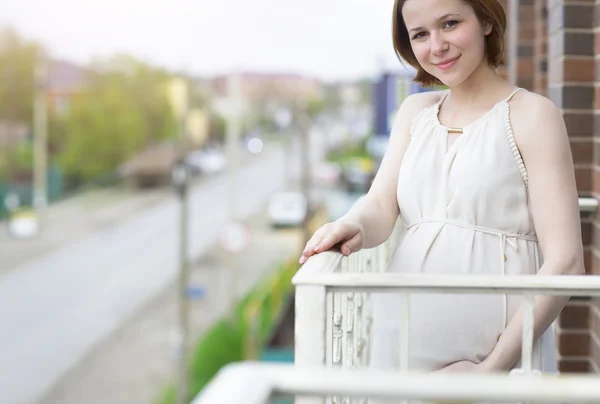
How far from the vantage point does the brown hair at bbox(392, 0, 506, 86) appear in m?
1.78

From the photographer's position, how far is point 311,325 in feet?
4.80

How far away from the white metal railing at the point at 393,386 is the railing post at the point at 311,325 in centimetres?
56

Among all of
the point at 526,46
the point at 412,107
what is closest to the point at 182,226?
the point at 526,46

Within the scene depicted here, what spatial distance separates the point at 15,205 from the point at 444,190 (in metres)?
38.9

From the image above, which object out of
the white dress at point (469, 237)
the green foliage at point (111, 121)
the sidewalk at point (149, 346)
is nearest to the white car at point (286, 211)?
the sidewalk at point (149, 346)

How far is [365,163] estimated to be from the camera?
157ft

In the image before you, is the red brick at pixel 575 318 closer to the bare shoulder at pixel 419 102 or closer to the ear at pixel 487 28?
the bare shoulder at pixel 419 102

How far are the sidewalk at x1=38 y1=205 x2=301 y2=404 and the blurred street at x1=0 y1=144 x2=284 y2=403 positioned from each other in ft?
1.70

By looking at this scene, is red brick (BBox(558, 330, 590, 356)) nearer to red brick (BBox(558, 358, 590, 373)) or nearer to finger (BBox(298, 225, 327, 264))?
red brick (BBox(558, 358, 590, 373))

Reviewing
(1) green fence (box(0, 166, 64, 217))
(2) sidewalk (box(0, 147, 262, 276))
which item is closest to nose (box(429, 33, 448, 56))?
(2) sidewalk (box(0, 147, 262, 276))

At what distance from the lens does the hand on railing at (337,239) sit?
1.68 metres

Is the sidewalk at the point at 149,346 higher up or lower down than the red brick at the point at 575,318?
lower down

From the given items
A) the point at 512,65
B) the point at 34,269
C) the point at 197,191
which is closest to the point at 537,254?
the point at 512,65

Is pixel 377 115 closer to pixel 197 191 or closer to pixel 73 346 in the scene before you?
pixel 73 346
